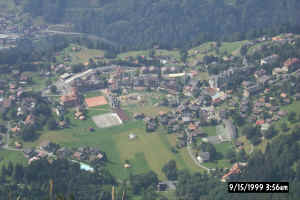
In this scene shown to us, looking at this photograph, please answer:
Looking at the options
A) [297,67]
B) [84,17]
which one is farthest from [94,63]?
[84,17]

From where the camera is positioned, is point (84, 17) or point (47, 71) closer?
point (47, 71)

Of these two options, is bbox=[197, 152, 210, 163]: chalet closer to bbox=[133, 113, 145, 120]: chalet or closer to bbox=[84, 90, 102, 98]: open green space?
bbox=[133, 113, 145, 120]: chalet

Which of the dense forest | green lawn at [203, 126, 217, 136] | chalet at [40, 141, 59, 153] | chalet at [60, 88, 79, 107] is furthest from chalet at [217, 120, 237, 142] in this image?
the dense forest

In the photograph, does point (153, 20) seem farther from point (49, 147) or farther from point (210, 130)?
point (49, 147)

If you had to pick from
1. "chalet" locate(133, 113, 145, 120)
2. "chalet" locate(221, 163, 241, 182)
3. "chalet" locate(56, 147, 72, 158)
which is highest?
"chalet" locate(133, 113, 145, 120)

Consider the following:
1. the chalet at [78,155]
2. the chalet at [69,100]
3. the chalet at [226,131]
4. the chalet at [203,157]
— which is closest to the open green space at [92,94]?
the chalet at [69,100]

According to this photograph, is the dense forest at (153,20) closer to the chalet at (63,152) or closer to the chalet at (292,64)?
the chalet at (292,64)

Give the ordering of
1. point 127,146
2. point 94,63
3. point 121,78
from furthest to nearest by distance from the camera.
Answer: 1. point 94,63
2. point 121,78
3. point 127,146

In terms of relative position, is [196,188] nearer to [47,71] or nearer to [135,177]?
[135,177]

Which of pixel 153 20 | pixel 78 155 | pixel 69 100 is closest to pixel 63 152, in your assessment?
pixel 78 155
